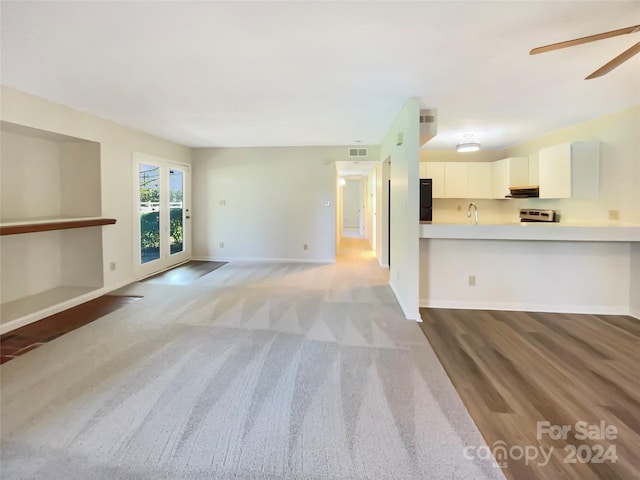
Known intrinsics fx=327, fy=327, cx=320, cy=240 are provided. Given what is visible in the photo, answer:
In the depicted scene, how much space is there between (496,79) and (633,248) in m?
2.55

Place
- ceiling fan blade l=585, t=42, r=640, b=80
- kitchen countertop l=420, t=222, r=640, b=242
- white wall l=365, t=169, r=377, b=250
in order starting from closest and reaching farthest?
ceiling fan blade l=585, t=42, r=640, b=80 < kitchen countertop l=420, t=222, r=640, b=242 < white wall l=365, t=169, r=377, b=250

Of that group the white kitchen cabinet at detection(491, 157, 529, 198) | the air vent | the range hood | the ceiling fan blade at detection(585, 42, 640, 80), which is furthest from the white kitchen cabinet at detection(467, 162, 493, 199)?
the ceiling fan blade at detection(585, 42, 640, 80)

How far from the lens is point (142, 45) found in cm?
236

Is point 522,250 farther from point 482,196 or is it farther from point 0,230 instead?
point 0,230

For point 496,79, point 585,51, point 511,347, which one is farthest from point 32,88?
point 511,347

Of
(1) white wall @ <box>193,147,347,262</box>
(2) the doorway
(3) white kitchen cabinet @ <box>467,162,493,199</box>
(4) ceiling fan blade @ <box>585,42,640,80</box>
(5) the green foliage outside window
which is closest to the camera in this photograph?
(4) ceiling fan blade @ <box>585,42,640,80</box>

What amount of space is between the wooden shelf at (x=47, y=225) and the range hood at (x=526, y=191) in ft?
20.3

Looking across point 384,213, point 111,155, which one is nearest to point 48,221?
point 111,155

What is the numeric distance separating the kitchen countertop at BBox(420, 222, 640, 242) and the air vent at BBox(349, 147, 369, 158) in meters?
3.22

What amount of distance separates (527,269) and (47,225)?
17.6ft

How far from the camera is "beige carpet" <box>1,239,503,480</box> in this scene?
156 centimetres

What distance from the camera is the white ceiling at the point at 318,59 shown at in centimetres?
195

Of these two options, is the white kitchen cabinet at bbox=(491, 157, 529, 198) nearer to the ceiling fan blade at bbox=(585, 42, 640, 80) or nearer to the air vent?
the air vent

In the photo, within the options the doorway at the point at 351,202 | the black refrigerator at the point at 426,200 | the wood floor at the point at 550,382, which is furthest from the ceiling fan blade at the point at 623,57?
the doorway at the point at 351,202
